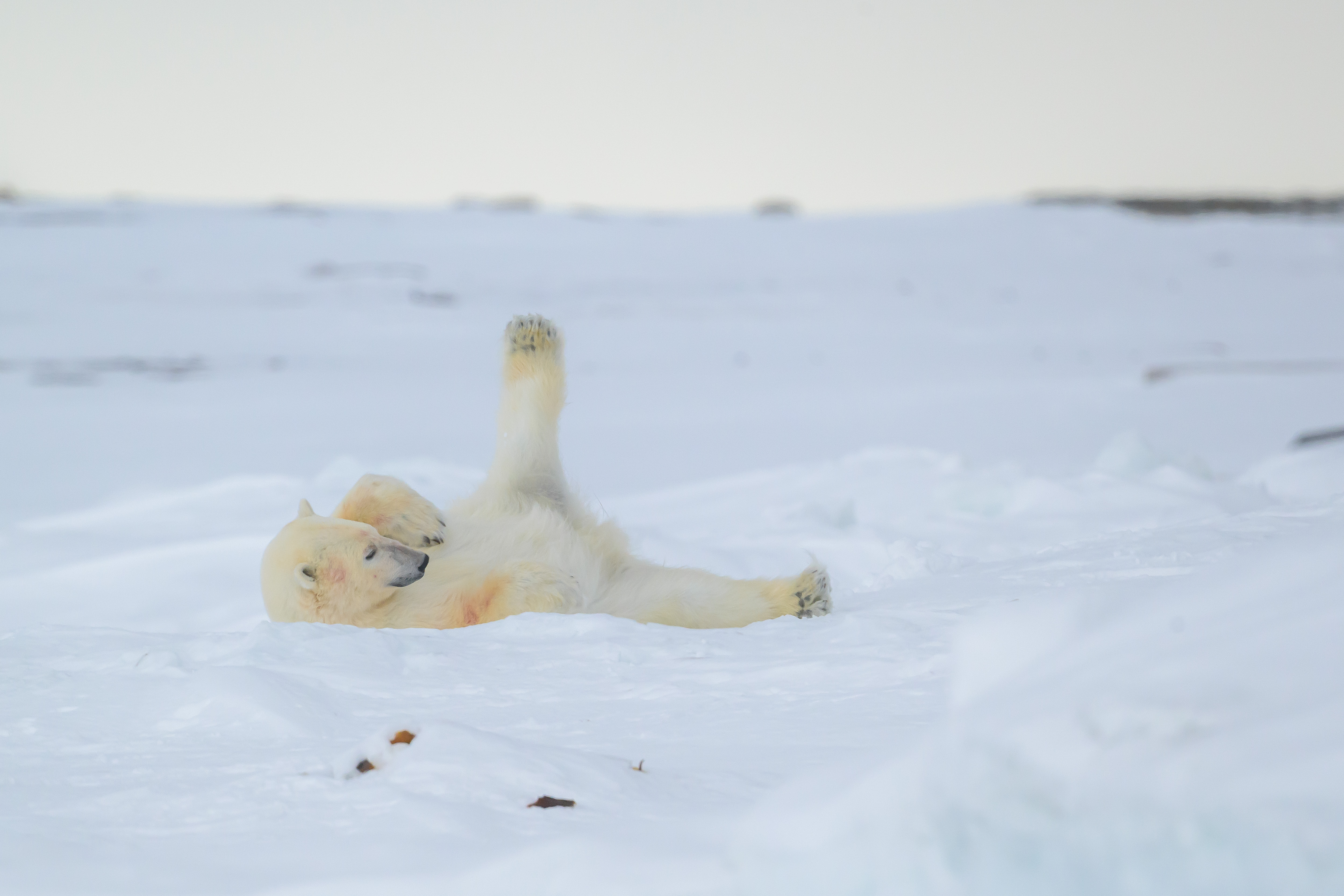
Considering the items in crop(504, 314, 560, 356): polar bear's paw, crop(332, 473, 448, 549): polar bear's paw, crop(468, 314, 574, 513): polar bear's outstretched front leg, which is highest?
crop(504, 314, 560, 356): polar bear's paw

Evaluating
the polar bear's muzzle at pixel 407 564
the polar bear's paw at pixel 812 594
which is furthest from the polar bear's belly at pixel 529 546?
the polar bear's paw at pixel 812 594

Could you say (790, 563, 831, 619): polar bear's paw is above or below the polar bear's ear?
below

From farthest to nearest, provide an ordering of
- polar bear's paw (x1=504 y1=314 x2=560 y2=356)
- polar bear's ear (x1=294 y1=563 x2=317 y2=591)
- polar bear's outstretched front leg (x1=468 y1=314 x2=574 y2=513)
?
polar bear's paw (x1=504 y1=314 x2=560 y2=356) < polar bear's outstretched front leg (x1=468 y1=314 x2=574 y2=513) < polar bear's ear (x1=294 y1=563 x2=317 y2=591)

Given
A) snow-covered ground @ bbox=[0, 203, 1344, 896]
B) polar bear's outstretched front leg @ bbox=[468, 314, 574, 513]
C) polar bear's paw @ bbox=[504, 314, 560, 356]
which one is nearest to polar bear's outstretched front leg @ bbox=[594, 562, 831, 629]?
snow-covered ground @ bbox=[0, 203, 1344, 896]

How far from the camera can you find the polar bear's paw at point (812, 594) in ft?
10.2

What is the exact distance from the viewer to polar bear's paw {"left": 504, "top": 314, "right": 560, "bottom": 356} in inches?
150

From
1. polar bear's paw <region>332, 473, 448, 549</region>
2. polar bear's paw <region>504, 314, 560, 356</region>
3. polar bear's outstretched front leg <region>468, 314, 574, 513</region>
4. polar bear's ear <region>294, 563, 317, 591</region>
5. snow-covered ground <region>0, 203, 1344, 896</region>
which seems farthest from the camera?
polar bear's paw <region>504, 314, 560, 356</region>

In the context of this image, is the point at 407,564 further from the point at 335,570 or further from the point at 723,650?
the point at 723,650

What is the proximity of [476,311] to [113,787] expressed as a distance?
52.1 ft

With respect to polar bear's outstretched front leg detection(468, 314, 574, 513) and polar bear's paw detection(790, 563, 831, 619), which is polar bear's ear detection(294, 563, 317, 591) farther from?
polar bear's paw detection(790, 563, 831, 619)

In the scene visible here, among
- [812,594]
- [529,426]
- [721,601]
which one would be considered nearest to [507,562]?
[721,601]

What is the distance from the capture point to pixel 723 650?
8.21 feet

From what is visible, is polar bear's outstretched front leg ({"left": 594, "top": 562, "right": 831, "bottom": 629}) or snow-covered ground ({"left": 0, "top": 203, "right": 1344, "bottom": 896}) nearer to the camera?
snow-covered ground ({"left": 0, "top": 203, "right": 1344, "bottom": 896})

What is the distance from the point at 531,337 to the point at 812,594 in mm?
1411
